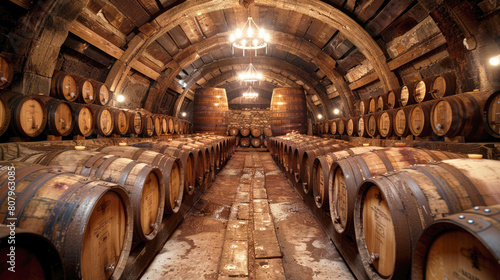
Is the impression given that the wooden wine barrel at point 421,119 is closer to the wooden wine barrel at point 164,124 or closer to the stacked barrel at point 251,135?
the wooden wine barrel at point 164,124

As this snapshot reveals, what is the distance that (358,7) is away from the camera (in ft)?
22.7

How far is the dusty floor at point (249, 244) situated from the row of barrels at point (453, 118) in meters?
2.50

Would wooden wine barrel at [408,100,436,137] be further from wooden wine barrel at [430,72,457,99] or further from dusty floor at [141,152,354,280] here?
dusty floor at [141,152,354,280]

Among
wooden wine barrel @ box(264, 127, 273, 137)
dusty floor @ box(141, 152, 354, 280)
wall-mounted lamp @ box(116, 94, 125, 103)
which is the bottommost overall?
dusty floor @ box(141, 152, 354, 280)

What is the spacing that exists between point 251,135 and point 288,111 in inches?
113

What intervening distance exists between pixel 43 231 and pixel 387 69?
8.75m

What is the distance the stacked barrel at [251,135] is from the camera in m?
13.3

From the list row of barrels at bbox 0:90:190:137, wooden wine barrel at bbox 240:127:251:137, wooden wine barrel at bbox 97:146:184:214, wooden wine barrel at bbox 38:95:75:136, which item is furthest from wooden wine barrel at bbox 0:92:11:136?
wooden wine barrel at bbox 240:127:251:137

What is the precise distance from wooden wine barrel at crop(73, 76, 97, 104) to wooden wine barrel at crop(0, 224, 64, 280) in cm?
526

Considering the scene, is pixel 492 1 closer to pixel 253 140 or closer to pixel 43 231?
pixel 43 231

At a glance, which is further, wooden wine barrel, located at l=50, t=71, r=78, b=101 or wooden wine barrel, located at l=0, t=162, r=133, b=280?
wooden wine barrel, located at l=50, t=71, r=78, b=101

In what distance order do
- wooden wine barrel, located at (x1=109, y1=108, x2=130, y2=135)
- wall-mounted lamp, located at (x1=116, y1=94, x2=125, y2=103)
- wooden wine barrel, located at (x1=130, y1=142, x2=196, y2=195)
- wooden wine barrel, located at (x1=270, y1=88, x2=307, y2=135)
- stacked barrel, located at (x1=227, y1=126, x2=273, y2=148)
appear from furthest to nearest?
wooden wine barrel, located at (x1=270, y1=88, x2=307, y2=135)
stacked barrel, located at (x1=227, y1=126, x2=273, y2=148)
wall-mounted lamp, located at (x1=116, y1=94, x2=125, y2=103)
wooden wine barrel, located at (x1=109, y1=108, x2=130, y2=135)
wooden wine barrel, located at (x1=130, y1=142, x2=196, y2=195)

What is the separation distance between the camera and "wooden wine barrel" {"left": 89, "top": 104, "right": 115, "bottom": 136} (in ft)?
16.1

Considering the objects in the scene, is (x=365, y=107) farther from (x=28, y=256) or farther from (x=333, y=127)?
(x=28, y=256)
